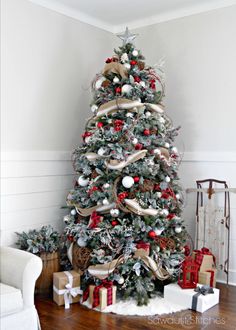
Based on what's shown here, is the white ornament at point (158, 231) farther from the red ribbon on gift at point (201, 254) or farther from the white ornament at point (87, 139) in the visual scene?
the white ornament at point (87, 139)

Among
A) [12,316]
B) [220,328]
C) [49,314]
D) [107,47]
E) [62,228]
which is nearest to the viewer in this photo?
[12,316]

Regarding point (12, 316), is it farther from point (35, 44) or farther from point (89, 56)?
point (89, 56)

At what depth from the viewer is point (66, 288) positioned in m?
3.67

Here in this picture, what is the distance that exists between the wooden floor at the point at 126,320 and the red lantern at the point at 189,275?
252 mm

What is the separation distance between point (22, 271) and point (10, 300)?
0.69 feet

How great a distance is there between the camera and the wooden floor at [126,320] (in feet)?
10.7

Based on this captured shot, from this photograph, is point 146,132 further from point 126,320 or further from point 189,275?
point 126,320

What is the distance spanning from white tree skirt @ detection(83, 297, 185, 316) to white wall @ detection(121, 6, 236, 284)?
1.01 metres

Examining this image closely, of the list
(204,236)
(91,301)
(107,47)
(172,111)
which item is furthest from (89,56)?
(91,301)

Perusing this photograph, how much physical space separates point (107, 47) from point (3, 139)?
5.97ft

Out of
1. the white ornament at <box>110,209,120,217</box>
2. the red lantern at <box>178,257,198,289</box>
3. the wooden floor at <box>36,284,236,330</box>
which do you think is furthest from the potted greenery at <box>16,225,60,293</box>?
the red lantern at <box>178,257,198,289</box>

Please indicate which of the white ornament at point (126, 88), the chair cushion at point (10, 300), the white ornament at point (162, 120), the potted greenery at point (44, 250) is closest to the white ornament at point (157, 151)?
the white ornament at point (162, 120)

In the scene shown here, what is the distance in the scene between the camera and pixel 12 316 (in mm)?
2873

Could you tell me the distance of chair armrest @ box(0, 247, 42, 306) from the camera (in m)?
2.97
